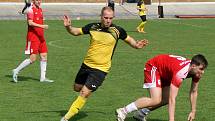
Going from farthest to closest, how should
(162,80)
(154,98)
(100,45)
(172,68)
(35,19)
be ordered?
(35,19), (100,45), (162,80), (154,98), (172,68)

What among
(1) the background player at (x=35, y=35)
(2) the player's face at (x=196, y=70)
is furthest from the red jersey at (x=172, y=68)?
(1) the background player at (x=35, y=35)

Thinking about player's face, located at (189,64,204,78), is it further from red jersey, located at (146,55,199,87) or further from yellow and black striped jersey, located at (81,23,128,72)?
yellow and black striped jersey, located at (81,23,128,72)

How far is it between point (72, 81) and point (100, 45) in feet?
16.2

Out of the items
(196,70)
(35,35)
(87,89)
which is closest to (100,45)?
(87,89)

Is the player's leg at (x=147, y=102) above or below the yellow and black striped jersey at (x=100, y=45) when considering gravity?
below

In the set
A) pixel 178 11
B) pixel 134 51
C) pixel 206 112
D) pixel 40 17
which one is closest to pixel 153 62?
pixel 206 112

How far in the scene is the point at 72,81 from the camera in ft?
46.8

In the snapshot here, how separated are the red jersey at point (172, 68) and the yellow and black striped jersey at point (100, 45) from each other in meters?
0.78

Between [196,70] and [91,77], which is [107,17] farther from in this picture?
[196,70]

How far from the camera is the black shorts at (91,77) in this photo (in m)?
9.29

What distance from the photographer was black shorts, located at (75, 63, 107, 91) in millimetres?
9289

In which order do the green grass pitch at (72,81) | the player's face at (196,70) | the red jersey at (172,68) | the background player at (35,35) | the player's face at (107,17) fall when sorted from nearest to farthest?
the player's face at (196,70) < the red jersey at (172,68) < the player's face at (107,17) < the green grass pitch at (72,81) < the background player at (35,35)

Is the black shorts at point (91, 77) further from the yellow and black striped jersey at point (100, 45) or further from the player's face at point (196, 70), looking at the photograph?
the player's face at point (196, 70)

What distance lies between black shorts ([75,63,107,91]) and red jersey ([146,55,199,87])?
2.82 ft
